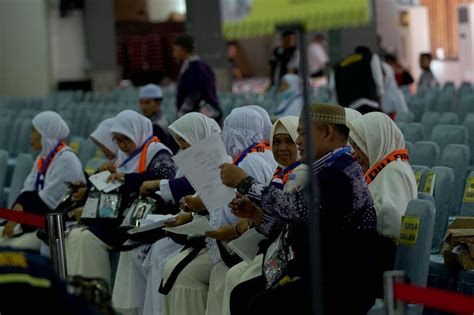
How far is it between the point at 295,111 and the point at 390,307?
7.66m

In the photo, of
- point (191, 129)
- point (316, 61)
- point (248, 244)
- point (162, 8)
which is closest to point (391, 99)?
point (191, 129)

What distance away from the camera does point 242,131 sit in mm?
6504

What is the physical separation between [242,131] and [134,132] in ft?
3.71

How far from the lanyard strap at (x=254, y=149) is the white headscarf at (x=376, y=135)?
0.96 m

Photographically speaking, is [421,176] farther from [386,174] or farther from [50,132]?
[50,132]

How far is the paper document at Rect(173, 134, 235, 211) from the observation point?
5.65 m

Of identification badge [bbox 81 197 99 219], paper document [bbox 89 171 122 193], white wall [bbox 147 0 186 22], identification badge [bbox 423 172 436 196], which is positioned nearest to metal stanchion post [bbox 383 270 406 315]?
identification badge [bbox 423 172 436 196]

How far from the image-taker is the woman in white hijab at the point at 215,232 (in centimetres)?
608

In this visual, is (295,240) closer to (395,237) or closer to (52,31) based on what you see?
(395,237)

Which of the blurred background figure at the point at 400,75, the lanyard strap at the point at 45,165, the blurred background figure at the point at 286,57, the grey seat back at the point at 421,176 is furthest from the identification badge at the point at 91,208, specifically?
the blurred background figure at the point at 400,75

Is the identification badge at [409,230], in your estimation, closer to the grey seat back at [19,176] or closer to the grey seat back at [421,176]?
the grey seat back at [421,176]

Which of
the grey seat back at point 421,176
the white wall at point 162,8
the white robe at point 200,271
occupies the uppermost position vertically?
the white wall at point 162,8

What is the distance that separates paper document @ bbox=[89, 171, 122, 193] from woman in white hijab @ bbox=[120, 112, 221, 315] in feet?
0.90

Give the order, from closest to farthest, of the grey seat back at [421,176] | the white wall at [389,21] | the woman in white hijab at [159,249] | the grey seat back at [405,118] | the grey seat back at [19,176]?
1. the grey seat back at [421,176]
2. the woman in white hijab at [159,249]
3. the grey seat back at [19,176]
4. the grey seat back at [405,118]
5. the white wall at [389,21]
